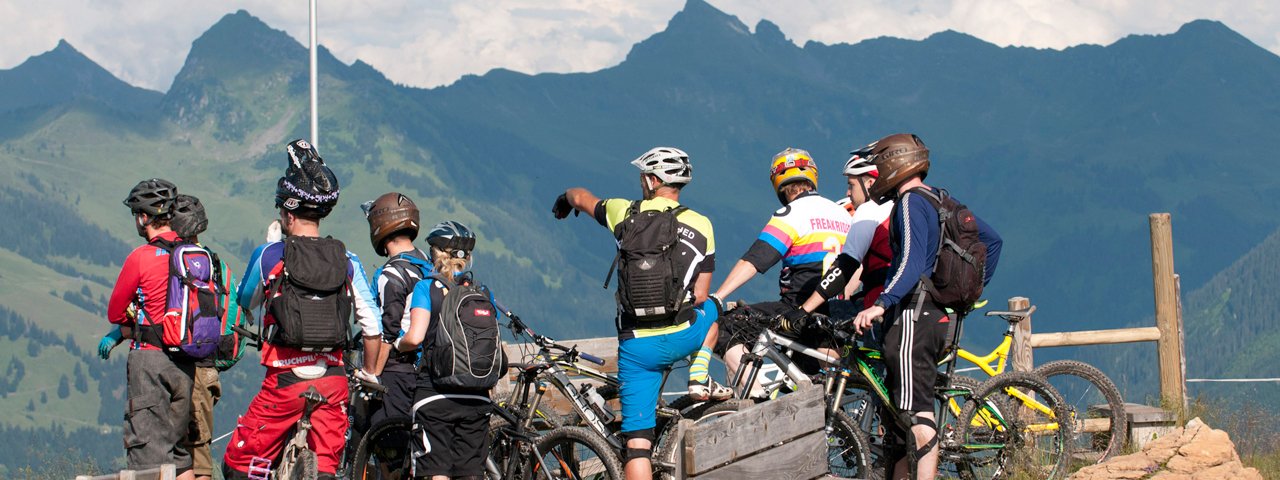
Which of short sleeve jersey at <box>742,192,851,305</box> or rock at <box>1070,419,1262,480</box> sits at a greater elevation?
short sleeve jersey at <box>742,192,851,305</box>

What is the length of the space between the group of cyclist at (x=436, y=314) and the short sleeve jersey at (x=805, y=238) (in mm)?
1018

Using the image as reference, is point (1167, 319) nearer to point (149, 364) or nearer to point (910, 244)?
point (910, 244)

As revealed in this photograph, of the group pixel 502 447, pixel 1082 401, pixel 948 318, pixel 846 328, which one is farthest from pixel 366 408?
pixel 1082 401

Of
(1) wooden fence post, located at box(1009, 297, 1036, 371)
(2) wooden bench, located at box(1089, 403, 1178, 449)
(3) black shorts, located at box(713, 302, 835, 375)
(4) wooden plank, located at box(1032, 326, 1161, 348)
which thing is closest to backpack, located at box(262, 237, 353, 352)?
(3) black shorts, located at box(713, 302, 835, 375)

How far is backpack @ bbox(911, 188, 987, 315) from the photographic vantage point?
703 centimetres

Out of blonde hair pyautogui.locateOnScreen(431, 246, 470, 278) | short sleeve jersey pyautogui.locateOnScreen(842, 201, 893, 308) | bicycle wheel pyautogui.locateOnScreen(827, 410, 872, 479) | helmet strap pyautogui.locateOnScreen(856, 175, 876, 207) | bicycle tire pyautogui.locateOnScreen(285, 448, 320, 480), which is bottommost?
bicycle tire pyautogui.locateOnScreen(285, 448, 320, 480)

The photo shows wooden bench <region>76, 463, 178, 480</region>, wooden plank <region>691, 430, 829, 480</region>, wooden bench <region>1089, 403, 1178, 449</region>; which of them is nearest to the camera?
wooden bench <region>76, 463, 178, 480</region>

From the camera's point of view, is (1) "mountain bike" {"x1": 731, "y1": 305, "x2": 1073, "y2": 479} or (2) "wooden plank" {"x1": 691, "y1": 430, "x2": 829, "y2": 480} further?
(1) "mountain bike" {"x1": 731, "y1": 305, "x2": 1073, "y2": 479}

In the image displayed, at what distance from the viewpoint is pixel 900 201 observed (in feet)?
23.2

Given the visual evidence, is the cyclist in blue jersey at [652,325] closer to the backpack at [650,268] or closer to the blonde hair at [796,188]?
the backpack at [650,268]

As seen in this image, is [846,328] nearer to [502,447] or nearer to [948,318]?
[948,318]

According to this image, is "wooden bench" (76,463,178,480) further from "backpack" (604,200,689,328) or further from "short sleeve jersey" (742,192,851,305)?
"short sleeve jersey" (742,192,851,305)

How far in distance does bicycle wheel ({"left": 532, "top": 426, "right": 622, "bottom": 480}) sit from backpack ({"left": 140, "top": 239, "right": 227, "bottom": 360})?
5.56 ft

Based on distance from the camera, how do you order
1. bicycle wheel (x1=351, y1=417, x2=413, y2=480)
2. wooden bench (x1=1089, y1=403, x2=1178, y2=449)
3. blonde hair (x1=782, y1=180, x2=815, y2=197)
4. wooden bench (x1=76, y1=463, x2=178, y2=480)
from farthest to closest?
wooden bench (x1=1089, y1=403, x2=1178, y2=449) → blonde hair (x1=782, y1=180, x2=815, y2=197) → bicycle wheel (x1=351, y1=417, x2=413, y2=480) → wooden bench (x1=76, y1=463, x2=178, y2=480)
